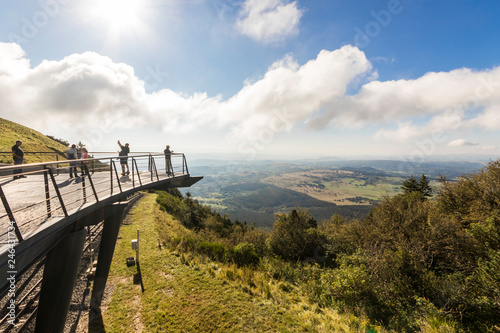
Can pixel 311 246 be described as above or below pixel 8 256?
below

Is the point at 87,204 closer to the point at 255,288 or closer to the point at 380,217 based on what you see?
the point at 255,288

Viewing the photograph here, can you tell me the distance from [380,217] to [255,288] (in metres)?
14.4

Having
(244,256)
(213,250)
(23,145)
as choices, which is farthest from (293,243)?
(23,145)

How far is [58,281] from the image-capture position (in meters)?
5.06

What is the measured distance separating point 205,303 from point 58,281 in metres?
5.71

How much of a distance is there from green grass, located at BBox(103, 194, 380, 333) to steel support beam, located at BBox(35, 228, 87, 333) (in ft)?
10.9

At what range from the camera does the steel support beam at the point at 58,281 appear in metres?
4.98

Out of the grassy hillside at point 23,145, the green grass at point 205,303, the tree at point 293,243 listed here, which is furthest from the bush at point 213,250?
the grassy hillside at point 23,145

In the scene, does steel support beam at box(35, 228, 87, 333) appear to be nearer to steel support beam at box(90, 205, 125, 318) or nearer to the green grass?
steel support beam at box(90, 205, 125, 318)

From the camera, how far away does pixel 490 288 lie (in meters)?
7.52

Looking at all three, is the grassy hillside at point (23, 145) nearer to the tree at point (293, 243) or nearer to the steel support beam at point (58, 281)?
the steel support beam at point (58, 281)

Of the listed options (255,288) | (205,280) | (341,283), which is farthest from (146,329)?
(341,283)

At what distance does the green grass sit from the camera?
24.6 feet

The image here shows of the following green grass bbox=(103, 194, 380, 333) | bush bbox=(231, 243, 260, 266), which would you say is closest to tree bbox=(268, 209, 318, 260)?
bush bbox=(231, 243, 260, 266)
